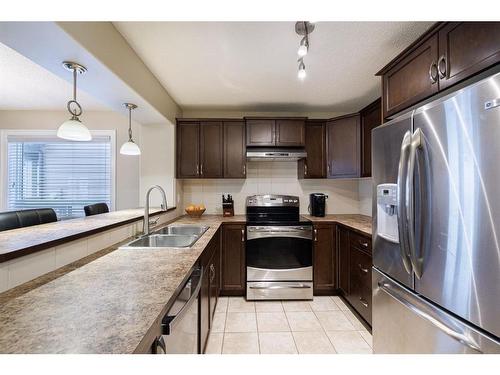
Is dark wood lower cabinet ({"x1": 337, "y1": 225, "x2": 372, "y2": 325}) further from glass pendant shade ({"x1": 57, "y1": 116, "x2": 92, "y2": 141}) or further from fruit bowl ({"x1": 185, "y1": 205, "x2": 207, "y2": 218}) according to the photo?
glass pendant shade ({"x1": 57, "y1": 116, "x2": 92, "y2": 141})

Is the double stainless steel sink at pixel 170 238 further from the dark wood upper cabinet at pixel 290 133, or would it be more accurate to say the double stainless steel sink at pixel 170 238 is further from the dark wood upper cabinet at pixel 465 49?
the dark wood upper cabinet at pixel 465 49

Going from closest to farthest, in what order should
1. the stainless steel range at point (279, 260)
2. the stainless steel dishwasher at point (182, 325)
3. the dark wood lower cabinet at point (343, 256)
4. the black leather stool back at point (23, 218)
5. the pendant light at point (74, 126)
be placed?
the stainless steel dishwasher at point (182, 325) → the pendant light at point (74, 126) → the black leather stool back at point (23, 218) → the dark wood lower cabinet at point (343, 256) → the stainless steel range at point (279, 260)

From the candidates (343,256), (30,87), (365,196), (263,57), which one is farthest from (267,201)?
(30,87)

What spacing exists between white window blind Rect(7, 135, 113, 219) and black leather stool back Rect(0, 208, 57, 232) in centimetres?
109

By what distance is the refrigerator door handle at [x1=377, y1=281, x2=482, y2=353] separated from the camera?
93 centimetres

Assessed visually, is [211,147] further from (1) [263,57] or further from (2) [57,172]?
(2) [57,172]

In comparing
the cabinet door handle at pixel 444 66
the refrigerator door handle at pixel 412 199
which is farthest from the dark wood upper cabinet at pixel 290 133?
the refrigerator door handle at pixel 412 199

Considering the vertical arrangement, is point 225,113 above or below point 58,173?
above

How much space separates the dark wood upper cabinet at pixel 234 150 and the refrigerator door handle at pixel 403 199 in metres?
2.04

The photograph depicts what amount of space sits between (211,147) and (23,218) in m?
2.00

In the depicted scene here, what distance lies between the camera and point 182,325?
105 cm

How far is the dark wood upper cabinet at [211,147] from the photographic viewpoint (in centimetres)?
304

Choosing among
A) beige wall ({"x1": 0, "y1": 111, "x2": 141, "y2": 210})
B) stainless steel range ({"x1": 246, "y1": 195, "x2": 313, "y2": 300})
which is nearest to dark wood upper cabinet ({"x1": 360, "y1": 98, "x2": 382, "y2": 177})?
stainless steel range ({"x1": 246, "y1": 195, "x2": 313, "y2": 300})
